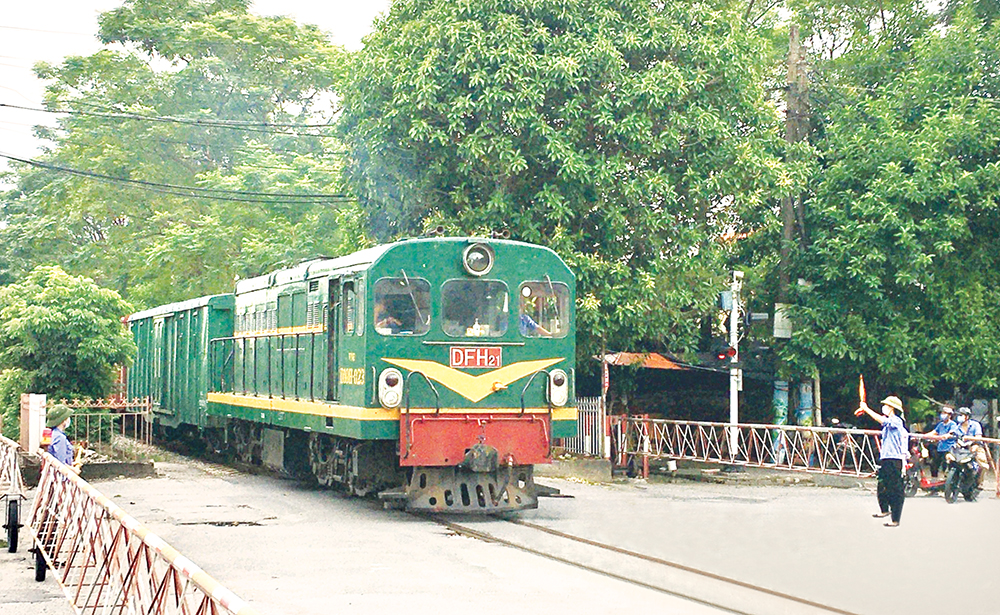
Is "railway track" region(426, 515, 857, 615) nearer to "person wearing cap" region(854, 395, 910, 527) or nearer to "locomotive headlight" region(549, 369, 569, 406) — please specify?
"locomotive headlight" region(549, 369, 569, 406)

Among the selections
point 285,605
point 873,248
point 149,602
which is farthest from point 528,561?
point 873,248

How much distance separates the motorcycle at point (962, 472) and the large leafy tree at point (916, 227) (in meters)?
Answer: 4.03

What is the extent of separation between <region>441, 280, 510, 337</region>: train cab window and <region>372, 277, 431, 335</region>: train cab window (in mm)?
218

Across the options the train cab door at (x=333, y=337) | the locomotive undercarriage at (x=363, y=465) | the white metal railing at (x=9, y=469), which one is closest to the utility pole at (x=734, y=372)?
the locomotive undercarriage at (x=363, y=465)

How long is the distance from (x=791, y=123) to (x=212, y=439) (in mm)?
12734

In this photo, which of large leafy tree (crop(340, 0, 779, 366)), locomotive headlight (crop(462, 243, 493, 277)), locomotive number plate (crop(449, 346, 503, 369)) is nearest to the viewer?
locomotive number plate (crop(449, 346, 503, 369))

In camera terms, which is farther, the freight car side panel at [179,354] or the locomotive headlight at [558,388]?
the freight car side panel at [179,354]

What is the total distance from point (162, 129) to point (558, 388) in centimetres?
2549

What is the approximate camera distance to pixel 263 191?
1260 inches

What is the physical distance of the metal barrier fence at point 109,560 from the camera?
18.5ft

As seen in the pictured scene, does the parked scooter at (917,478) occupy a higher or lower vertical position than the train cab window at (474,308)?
lower

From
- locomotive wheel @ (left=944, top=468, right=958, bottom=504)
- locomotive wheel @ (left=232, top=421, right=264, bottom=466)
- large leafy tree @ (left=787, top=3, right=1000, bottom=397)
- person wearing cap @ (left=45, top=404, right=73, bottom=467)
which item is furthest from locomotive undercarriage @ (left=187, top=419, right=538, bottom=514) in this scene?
large leafy tree @ (left=787, top=3, right=1000, bottom=397)

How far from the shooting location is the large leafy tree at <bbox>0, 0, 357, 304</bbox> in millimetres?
35906

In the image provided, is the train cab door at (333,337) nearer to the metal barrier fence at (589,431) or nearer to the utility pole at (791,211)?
the metal barrier fence at (589,431)
